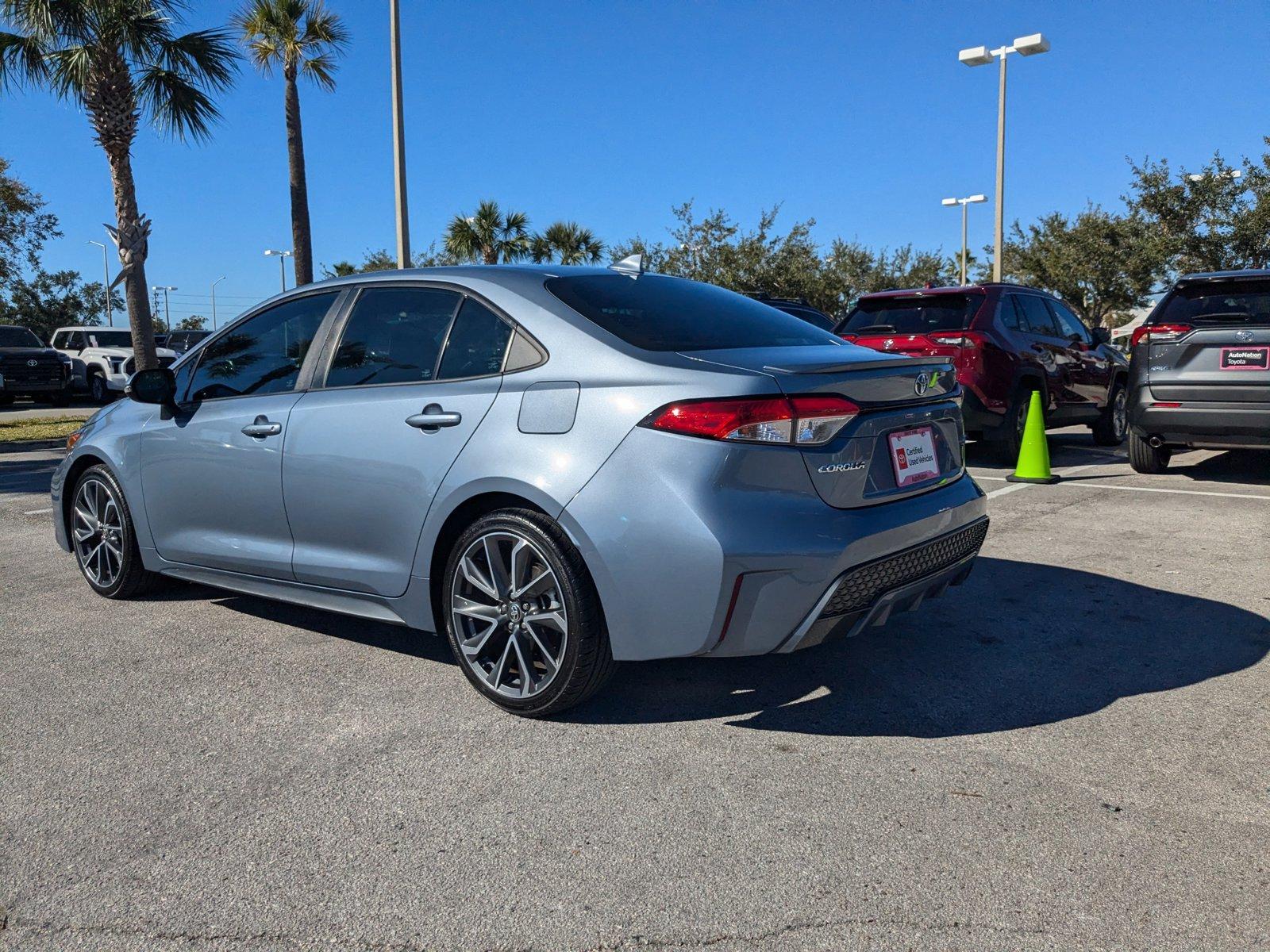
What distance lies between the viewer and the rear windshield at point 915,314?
9.22 metres

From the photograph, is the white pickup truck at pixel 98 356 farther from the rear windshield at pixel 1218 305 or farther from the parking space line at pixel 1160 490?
the rear windshield at pixel 1218 305

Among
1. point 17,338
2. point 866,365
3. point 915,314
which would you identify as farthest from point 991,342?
point 17,338

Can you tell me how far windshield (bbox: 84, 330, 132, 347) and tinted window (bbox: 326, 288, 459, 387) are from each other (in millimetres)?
23149

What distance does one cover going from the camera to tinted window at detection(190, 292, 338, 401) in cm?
434

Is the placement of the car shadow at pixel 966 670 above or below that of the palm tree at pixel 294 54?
below

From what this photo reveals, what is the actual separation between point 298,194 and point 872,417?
18.9 metres

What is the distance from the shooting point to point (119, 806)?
2900 millimetres

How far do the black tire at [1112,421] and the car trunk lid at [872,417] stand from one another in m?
8.51

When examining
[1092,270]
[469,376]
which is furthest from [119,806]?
[1092,270]

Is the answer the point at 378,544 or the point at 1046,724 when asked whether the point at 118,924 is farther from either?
the point at 1046,724

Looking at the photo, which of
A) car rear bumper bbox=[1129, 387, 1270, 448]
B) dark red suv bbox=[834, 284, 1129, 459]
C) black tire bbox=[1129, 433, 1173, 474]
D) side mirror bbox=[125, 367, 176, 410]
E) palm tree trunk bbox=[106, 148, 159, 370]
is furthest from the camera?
palm tree trunk bbox=[106, 148, 159, 370]

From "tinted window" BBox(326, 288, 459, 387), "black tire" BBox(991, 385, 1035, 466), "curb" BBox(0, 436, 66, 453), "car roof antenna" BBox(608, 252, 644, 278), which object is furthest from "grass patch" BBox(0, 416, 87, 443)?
"car roof antenna" BBox(608, 252, 644, 278)

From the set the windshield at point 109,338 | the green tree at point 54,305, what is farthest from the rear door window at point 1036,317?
the green tree at point 54,305

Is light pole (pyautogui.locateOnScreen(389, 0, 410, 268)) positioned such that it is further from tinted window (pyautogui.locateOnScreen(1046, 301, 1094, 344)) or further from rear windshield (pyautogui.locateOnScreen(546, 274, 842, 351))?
rear windshield (pyautogui.locateOnScreen(546, 274, 842, 351))
